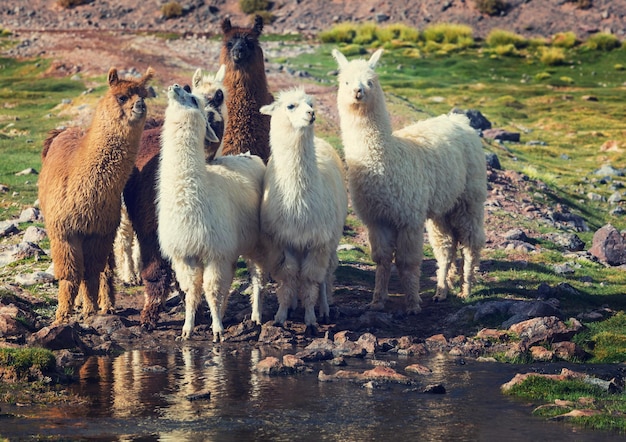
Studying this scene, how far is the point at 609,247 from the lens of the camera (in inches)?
654

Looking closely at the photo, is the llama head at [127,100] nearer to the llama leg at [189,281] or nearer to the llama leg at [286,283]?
the llama leg at [189,281]

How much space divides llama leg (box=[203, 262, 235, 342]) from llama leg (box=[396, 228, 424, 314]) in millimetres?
2300

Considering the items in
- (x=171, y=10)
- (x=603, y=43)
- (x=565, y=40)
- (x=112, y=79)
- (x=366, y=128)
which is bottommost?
(x=603, y=43)

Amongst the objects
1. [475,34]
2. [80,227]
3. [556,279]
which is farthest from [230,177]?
[475,34]

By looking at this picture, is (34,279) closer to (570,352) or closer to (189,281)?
(189,281)

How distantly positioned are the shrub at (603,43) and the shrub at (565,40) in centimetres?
69

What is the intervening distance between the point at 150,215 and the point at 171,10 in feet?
145

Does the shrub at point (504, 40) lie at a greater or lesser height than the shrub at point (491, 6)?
lesser

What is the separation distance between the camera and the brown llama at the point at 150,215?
12227 mm

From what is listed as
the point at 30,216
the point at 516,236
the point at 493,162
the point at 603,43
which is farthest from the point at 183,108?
the point at 603,43

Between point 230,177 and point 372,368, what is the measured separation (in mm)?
2780

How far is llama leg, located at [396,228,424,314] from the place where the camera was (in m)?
12.8

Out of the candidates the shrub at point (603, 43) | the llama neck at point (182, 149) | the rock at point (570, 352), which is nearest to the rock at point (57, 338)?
the llama neck at point (182, 149)

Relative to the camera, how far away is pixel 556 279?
567 inches
